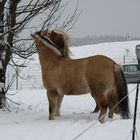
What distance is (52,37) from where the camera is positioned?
396 inches

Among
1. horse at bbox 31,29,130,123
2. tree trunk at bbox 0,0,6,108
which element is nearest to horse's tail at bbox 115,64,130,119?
horse at bbox 31,29,130,123

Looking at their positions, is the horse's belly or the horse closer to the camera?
the horse

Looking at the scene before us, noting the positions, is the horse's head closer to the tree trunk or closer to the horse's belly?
the horse's belly

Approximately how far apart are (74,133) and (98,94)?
58.2 inches

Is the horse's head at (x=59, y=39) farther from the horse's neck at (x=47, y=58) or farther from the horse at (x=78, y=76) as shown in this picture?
the horse's neck at (x=47, y=58)

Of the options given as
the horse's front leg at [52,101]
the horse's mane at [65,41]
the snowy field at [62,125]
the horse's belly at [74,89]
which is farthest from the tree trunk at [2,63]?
the horse's belly at [74,89]

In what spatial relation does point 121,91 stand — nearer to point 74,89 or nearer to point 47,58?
point 74,89

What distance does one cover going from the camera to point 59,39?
394 inches

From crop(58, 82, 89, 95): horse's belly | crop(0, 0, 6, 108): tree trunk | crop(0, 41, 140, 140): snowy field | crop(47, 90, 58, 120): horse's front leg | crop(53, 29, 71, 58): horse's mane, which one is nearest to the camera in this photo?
crop(0, 41, 140, 140): snowy field

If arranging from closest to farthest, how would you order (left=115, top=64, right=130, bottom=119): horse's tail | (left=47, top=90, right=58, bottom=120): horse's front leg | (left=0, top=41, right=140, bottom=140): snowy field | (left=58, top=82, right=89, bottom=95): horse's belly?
(left=0, top=41, right=140, bottom=140): snowy field, (left=115, top=64, right=130, bottom=119): horse's tail, (left=58, top=82, right=89, bottom=95): horse's belly, (left=47, top=90, right=58, bottom=120): horse's front leg

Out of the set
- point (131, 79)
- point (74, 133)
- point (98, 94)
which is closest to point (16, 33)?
point (98, 94)

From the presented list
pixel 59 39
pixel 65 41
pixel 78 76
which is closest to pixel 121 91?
pixel 78 76

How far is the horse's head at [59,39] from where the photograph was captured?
32.6 feet

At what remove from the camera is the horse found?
909 cm
